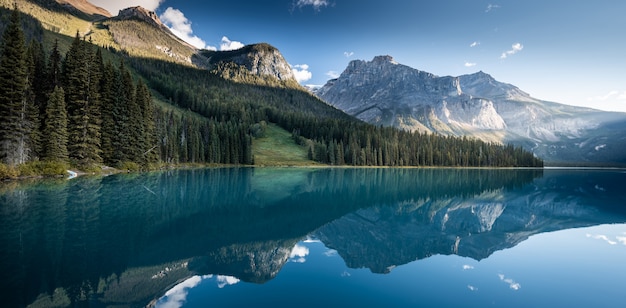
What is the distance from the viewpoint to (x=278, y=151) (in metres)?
158

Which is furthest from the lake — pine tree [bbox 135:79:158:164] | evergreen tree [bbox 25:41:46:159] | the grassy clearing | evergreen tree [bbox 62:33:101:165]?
the grassy clearing

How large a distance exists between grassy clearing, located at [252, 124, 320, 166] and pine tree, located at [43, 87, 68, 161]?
82.9 meters

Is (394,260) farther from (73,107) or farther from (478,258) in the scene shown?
(73,107)

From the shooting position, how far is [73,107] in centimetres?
5584

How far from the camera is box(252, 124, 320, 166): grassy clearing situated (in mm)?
141250

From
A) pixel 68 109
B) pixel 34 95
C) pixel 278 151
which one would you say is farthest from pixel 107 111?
pixel 278 151

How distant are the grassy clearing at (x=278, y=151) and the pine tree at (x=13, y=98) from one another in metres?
88.3

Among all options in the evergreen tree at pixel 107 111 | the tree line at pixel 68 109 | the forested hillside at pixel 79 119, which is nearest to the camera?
the tree line at pixel 68 109

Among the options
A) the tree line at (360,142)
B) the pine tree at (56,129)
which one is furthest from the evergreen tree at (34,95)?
the tree line at (360,142)

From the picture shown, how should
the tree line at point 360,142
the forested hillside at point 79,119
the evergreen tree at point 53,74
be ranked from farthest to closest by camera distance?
1. the tree line at point 360,142
2. the evergreen tree at point 53,74
3. the forested hillside at point 79,119

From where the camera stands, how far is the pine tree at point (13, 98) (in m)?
42.8

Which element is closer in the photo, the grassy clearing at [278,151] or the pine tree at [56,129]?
the pine tree at [56,129]

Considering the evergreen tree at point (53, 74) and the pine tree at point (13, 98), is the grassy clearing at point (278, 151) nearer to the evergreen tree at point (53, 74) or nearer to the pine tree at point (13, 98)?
the evergreen tree at point (53, 74)

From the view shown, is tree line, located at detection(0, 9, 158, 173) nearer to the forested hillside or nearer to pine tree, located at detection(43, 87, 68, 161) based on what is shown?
pine tree, located at detection(43, 87, 68, 161)
